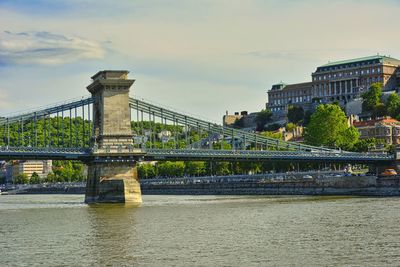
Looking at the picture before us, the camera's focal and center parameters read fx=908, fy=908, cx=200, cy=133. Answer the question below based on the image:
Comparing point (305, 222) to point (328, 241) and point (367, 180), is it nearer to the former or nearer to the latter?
point (328, 241)

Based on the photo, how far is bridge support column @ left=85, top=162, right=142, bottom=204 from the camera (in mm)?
69938

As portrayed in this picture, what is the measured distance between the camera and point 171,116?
273 feet

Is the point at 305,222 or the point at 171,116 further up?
the point at 171,116

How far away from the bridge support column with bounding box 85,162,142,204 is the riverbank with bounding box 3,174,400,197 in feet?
67.5

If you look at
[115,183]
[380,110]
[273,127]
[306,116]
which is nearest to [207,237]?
[115,183]

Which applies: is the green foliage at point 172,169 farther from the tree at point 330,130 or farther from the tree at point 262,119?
the tree at point 262,119

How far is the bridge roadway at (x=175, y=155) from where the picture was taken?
6969 centimetres

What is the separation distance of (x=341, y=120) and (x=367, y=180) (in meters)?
44.2

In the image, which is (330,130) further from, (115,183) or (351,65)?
(351,65)

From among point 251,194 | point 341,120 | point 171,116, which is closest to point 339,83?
point 341,120

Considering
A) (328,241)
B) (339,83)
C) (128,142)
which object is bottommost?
(328,241)

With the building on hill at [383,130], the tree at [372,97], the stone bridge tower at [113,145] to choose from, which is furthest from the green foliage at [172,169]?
the stone bridge tower at [113,145]

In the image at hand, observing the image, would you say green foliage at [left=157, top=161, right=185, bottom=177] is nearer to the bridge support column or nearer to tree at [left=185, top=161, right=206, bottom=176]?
tree at [left=185, top=161, right=206, bottom=176]

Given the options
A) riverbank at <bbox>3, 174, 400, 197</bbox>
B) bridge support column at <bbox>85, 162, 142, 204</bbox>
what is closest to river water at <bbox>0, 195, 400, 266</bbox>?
bridge support column at <bbox>85, 162, 142, 204</bbox>
